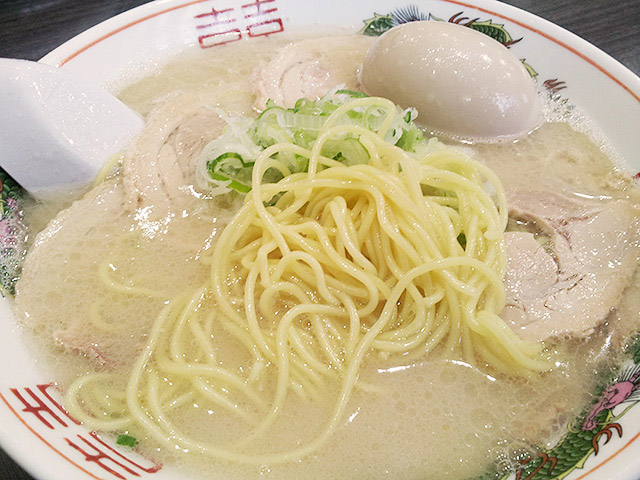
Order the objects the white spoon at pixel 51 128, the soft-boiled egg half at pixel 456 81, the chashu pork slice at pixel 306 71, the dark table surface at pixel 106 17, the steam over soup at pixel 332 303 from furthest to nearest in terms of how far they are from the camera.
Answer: the dark table surface at pixel 106 17 < the chashu pork slice at pixel 306 71 < the soft-boiled egg half at pixel 456 81 < the white spoon at pixel 51 128 < the steam over soup at pixel 332 303

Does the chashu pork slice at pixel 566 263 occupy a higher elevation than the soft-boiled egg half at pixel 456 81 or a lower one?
lower

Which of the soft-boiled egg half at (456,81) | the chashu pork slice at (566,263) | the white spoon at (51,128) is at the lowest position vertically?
the chashu pork slice at (566,263)

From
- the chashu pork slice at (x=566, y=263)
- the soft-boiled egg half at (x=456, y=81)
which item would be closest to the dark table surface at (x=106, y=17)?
the soft-boiled egg half at (x=456, y=81)

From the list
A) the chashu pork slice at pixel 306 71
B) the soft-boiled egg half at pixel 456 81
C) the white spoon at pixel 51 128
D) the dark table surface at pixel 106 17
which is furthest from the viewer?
the dark table surface at pixel 106 17

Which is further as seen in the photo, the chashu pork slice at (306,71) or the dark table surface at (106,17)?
the dark table surface at (106,17)

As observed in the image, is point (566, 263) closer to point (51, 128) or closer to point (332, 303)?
point (332, 303)

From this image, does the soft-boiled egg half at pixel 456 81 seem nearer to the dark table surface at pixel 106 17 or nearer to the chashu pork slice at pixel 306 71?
the chashu pork slice at pixel 306 71

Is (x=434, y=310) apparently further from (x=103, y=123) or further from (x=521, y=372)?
(x=103, y=123)

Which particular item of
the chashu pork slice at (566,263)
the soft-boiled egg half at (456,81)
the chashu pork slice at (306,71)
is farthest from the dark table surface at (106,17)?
the chashu pork slice at (566,263)

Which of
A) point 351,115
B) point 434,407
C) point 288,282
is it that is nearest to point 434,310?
point 434,407
